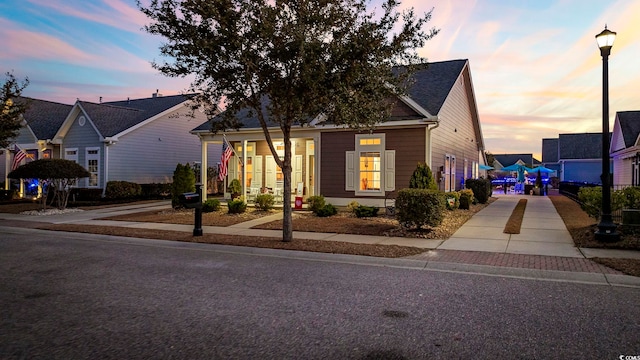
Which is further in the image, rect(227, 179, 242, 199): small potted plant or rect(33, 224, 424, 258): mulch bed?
rect(227, 179, 242, 199): small potted plant

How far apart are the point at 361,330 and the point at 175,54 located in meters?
8.32

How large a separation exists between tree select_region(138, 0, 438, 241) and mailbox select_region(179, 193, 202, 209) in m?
2.89

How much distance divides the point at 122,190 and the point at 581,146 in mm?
43125

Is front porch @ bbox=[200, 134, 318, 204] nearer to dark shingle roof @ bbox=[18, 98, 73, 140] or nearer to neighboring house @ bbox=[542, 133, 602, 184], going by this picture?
dark shingle roof @ bbox=[18, 98, 73, 140]

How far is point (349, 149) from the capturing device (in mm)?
17500

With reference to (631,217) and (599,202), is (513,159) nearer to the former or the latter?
(599,202)

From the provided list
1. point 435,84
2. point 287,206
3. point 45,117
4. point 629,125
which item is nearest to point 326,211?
point 287,206

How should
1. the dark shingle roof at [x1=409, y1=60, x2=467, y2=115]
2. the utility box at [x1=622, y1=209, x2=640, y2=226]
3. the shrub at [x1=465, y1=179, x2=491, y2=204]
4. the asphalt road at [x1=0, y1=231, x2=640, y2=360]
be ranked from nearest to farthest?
1. the asphalt road at [x1=0, y1=231, x2=640, y2=360]
2. the utility box at [x1=622, y1=209, x2=640, y2=226]
3. the dark shingle roof at [x1=409, y1=60, x2=467, y2=115]
4. the shrub at [x1=465, y1=179, x2=491, y2=204]

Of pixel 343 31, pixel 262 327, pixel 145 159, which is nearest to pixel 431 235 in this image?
pixel 343 31

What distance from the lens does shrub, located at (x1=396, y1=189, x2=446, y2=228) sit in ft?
36.2

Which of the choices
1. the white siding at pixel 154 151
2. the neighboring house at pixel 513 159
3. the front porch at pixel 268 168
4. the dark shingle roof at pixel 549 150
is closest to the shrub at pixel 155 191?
the white siding at pixel 154 151

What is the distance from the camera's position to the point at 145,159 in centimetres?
2622

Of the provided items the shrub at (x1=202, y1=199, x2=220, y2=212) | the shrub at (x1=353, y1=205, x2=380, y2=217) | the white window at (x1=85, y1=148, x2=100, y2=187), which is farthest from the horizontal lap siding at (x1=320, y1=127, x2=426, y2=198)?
the white window at (x1=85, y1=148, x2=100, y2=187)

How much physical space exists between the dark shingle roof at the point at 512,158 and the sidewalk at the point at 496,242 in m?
69.9
